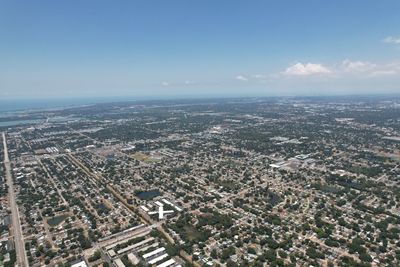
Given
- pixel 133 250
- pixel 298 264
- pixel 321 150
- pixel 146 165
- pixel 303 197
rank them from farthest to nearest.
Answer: pixel 321 150
pixel 146 165
pixel 303 197
pixel 133 250
pixel 298 264

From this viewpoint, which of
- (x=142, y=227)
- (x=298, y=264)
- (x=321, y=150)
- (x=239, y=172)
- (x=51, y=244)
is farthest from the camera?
(x=321, y=150)

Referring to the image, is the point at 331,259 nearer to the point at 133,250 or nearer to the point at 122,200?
the point at 133,250

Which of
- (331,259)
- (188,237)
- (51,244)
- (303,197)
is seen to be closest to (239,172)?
(303,197)

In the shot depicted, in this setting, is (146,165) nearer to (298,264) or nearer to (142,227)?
(142,227)

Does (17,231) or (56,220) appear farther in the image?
(56,220)

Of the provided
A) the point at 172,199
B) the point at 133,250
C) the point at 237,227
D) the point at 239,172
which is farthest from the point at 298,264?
the point at 239,172

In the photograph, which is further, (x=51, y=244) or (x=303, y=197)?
(x=303, y=197)

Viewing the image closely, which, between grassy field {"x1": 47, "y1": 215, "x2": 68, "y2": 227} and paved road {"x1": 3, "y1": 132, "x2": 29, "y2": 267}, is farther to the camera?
grassy field {"x1": 47, "y1": 215, "x2": 68, "y2": 227}

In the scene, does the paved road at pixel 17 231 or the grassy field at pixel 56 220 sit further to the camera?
the grassy field at pixel 56 220

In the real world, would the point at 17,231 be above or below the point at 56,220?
above
